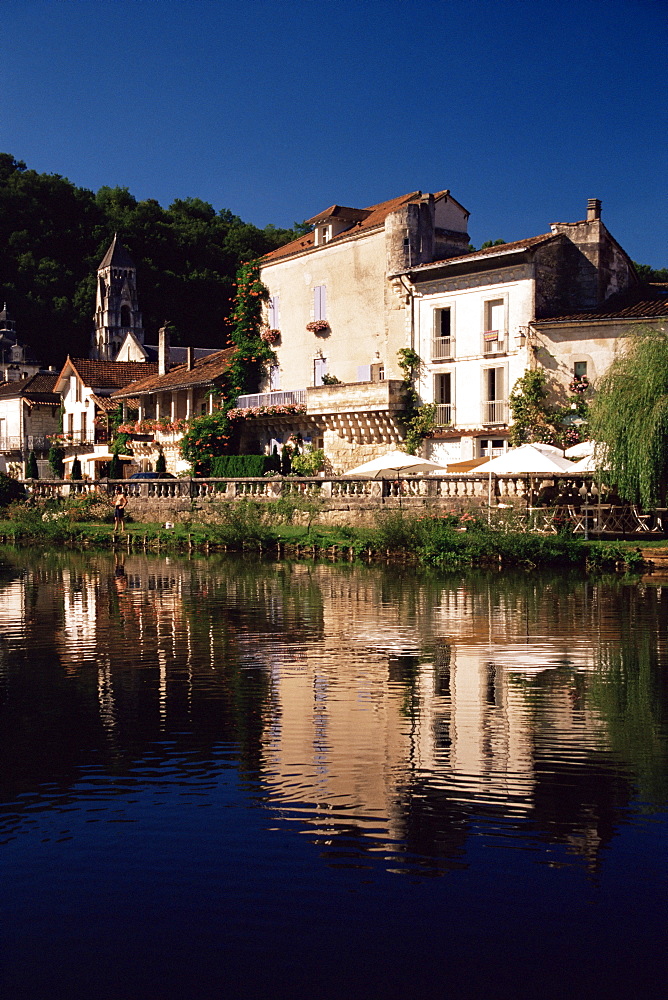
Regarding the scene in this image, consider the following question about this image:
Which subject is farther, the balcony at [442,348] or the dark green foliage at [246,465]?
the dark green foliage at [246,465]

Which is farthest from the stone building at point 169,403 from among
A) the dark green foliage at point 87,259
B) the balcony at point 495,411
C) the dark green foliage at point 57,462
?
the dark green foliage at point 87,259

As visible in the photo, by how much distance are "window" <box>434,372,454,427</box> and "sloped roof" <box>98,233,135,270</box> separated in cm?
5447

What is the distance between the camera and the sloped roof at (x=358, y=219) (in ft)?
152

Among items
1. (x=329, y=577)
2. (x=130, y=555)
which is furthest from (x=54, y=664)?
(x=130, y=555)

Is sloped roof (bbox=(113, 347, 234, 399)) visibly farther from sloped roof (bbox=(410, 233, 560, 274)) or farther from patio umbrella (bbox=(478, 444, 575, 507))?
patio umbrella (bbox=(478, 444, 575, 507))

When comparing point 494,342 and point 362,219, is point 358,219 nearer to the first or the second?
point 362,219

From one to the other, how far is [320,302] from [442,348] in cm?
841

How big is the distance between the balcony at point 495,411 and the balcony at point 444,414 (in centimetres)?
169

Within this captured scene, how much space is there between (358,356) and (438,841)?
1630 inches

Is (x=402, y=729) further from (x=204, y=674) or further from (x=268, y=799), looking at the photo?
(x=204, y=674)

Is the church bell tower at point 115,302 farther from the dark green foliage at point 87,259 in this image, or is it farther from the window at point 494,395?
the window at point 494,395

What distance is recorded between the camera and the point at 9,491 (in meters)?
48.3

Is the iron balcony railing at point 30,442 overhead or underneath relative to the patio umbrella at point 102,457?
overhead

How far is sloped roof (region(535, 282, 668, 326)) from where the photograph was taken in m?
37.2
